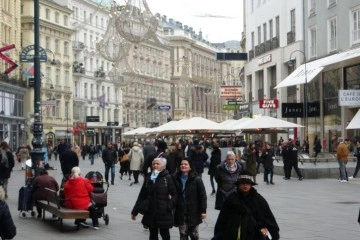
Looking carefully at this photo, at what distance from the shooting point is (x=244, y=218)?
317 inches

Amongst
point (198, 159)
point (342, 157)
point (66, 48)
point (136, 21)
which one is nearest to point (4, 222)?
point (198, 159)

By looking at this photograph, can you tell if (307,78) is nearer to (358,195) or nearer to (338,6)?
(338,6)

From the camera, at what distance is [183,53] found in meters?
124

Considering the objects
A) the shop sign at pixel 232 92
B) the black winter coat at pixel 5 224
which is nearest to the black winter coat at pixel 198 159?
the black winter coat at pixel 5 224

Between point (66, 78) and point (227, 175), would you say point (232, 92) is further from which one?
point (227, 175)

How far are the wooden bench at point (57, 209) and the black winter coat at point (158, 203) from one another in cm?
363

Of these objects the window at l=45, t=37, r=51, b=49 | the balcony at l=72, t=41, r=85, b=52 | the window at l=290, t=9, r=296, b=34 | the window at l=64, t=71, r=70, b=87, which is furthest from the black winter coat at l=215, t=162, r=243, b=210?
the balcony at l=72, t=41, r=85, b=52

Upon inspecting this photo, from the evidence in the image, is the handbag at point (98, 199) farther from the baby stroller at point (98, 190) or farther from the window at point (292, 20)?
the window at point (292, 20)

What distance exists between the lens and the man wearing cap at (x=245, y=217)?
8070 millimetres

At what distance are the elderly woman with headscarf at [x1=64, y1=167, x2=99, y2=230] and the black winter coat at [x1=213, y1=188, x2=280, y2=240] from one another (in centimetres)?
702

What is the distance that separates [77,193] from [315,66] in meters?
29.1

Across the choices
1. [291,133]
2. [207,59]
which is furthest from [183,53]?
[291,133]

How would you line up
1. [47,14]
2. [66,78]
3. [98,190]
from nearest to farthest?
[98,190] → [47,14] → [66,78]

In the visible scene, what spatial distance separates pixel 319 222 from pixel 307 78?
2557cm
